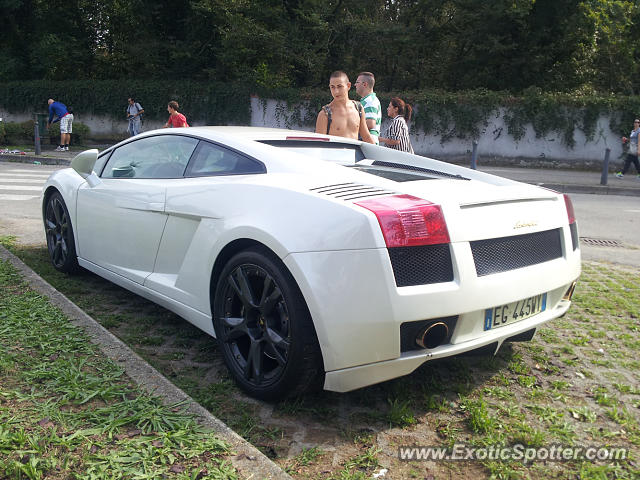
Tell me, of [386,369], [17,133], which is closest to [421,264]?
[386,369]

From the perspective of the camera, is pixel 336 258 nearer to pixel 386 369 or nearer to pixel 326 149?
pixel 386 369

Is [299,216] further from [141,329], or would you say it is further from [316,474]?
[141,329]

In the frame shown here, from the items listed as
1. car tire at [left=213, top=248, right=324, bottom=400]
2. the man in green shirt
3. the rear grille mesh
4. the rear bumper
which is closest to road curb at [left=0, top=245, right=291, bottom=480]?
car tire at [left=213, top=248, right=324, bottom=400]

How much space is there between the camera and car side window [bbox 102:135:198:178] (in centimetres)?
384

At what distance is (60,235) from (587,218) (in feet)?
27.2

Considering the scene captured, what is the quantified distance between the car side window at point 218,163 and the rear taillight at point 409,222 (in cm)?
92

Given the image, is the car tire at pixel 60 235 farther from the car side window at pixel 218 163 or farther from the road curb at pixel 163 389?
the car side window at pixel 218 163

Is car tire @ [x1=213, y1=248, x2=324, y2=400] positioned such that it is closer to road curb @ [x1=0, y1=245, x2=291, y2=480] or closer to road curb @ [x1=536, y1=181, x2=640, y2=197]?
road curb @ [x1=0, y1=245, x2=291, y2=480]

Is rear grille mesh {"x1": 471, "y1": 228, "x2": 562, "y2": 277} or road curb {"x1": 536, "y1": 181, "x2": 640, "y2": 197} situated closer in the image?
rear grille mesh {"x1": 471, "y1": 228, "x2": 562, "y2": 277}

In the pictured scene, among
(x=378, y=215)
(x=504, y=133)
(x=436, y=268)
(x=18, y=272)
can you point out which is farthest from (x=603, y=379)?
(x=504, y=133)

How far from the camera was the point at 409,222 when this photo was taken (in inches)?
102

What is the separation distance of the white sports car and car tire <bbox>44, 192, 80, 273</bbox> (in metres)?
1.32

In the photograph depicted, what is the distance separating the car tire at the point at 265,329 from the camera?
271 cm

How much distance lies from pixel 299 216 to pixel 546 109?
2174 cm
